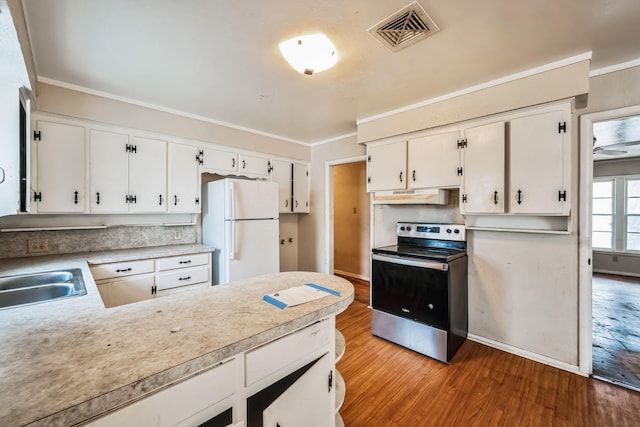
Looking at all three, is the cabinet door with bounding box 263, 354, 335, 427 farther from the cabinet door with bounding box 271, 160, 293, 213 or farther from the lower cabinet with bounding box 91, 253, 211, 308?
the cabinet door with bounding box 271, 160, 293, 213

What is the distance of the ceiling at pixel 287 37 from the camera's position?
1.51 m

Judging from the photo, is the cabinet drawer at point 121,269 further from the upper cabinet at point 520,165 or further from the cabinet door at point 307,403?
the upper cabinet at point 520,165

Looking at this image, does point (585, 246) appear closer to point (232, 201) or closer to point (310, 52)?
point (310, 52)

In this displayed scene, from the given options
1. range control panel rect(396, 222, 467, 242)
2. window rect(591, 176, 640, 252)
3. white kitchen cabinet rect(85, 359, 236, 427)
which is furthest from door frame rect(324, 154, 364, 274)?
window rect(591, 176, 640, 252)

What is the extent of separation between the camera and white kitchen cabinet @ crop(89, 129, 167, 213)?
2578 millimetres

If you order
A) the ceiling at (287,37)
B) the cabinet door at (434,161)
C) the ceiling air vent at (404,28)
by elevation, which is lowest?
the cabinet door at (434,161)

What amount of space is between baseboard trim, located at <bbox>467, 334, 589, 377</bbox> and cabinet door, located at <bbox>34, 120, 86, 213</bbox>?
13.3 ft

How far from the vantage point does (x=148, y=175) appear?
9.38ft

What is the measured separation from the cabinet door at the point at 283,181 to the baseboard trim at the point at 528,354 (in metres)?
2.81

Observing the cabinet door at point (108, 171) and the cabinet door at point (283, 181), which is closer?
the cabinet door at point (108, 171)

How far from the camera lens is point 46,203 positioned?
7.67ft

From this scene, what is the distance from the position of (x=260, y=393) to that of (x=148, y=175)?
8.82 feet

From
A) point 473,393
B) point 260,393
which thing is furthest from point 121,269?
point 473,393

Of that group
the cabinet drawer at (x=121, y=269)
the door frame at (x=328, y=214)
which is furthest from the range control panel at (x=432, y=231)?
the cabinet drawer at (x=121, y=269)
